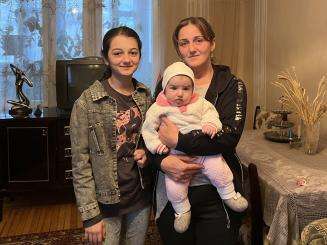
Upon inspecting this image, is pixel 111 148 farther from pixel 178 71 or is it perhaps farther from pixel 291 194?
pixel 291 194

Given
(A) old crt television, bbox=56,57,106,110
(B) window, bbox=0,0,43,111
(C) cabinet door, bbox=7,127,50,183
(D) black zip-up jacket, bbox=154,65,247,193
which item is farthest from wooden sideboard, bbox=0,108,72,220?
(D) black zip-up jacket, bbox=154,65,247,193

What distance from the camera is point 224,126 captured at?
1.33 metres

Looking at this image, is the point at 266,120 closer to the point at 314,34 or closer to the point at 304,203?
the point at 314,34

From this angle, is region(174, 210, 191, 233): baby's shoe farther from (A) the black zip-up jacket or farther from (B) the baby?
(A) the black zip-up jacket

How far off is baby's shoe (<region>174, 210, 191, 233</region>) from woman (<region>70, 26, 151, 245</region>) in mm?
177

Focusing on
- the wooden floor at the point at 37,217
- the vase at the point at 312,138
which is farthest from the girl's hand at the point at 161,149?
the wooden floor at the point at 37,217

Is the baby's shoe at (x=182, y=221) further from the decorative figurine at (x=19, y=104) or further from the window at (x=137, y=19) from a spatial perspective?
the window at (x=137, y=19)

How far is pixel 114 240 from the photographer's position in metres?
1.43

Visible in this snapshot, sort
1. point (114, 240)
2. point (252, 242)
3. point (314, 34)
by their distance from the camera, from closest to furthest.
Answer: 1. point (114, 240)
2. point (252, 242)
3. point (314, 34)

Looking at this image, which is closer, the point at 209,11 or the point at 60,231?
the point at 60,231

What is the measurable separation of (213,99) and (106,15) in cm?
237

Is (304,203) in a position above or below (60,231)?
above

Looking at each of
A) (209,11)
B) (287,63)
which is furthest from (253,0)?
(287,63)

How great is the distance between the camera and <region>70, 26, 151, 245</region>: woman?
1.37 m
